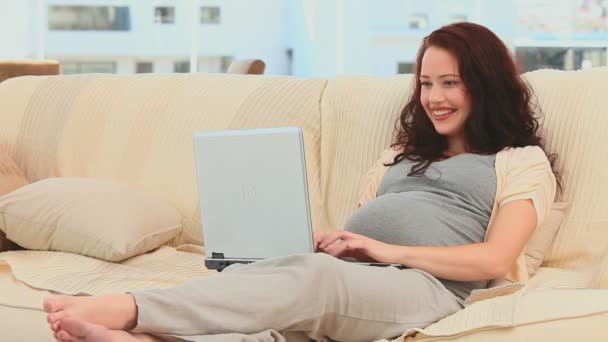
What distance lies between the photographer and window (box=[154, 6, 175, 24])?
283 inches

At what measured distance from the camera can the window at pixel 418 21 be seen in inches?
281

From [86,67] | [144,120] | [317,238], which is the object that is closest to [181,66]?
[86,67]

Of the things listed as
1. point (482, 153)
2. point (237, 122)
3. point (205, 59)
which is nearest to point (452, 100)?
point (482, 153)

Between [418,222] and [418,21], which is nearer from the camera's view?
[418,222]

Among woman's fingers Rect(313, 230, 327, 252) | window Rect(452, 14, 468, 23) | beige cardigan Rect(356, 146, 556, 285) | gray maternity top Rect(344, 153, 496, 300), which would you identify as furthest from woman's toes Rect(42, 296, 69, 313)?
window Rect(452, 14, 468, 23)

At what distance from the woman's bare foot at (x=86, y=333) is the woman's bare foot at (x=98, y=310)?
0.01 m

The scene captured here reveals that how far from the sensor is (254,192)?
2.01m

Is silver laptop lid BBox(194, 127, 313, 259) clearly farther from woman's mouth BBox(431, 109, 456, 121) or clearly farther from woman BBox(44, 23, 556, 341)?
woman's mouth BBox(431, 109, 456, 121)

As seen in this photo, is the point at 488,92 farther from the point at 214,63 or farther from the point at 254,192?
the point at 214,63

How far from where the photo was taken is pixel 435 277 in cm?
205

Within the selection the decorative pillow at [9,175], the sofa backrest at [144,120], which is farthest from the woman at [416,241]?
the decorative pillow at [9,175]

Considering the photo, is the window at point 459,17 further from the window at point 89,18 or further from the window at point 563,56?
the window at point 89,18

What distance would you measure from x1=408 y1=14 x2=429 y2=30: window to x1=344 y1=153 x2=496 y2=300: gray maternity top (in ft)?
16.3

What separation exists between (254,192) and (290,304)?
0.30m
